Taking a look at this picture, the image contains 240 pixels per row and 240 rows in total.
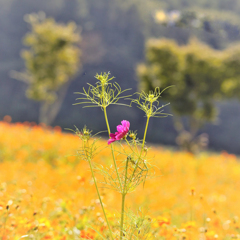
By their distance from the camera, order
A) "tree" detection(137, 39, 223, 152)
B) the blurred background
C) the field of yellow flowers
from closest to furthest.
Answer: the field of yellow flowers, "tree" detection(137, 39, 223, 152), the blurred background

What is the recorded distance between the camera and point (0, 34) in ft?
72.2

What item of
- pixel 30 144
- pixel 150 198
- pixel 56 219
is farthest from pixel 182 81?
pixel 56 219

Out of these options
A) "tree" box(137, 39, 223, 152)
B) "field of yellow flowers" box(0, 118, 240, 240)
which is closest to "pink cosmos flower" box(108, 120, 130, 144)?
"field of yellow flowers" box(0, 118, 240, 240)

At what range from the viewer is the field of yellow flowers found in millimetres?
1479

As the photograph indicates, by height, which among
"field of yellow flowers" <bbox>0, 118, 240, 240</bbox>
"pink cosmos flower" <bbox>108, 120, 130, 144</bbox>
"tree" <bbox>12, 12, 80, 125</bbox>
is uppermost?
"tree" <bbox>12, 12, 80, 125</bbox>

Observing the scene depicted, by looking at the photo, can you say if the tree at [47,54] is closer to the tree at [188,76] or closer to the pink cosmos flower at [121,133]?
the tree at [188,76]

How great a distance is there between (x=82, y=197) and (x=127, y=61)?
66.0ft

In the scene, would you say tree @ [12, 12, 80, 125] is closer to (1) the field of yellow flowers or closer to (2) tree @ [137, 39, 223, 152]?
(2) tree @ [137, 39, 223, 152]

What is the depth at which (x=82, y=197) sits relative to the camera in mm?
2367

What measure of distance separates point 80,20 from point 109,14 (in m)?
2.36

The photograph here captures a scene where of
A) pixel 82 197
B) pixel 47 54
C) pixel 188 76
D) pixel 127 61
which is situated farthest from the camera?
pixel 127 61

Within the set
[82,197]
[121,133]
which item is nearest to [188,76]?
[82,197]

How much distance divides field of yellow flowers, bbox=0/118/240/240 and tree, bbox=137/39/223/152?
446 cm

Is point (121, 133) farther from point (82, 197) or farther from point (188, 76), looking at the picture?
A: point (188, 76)
